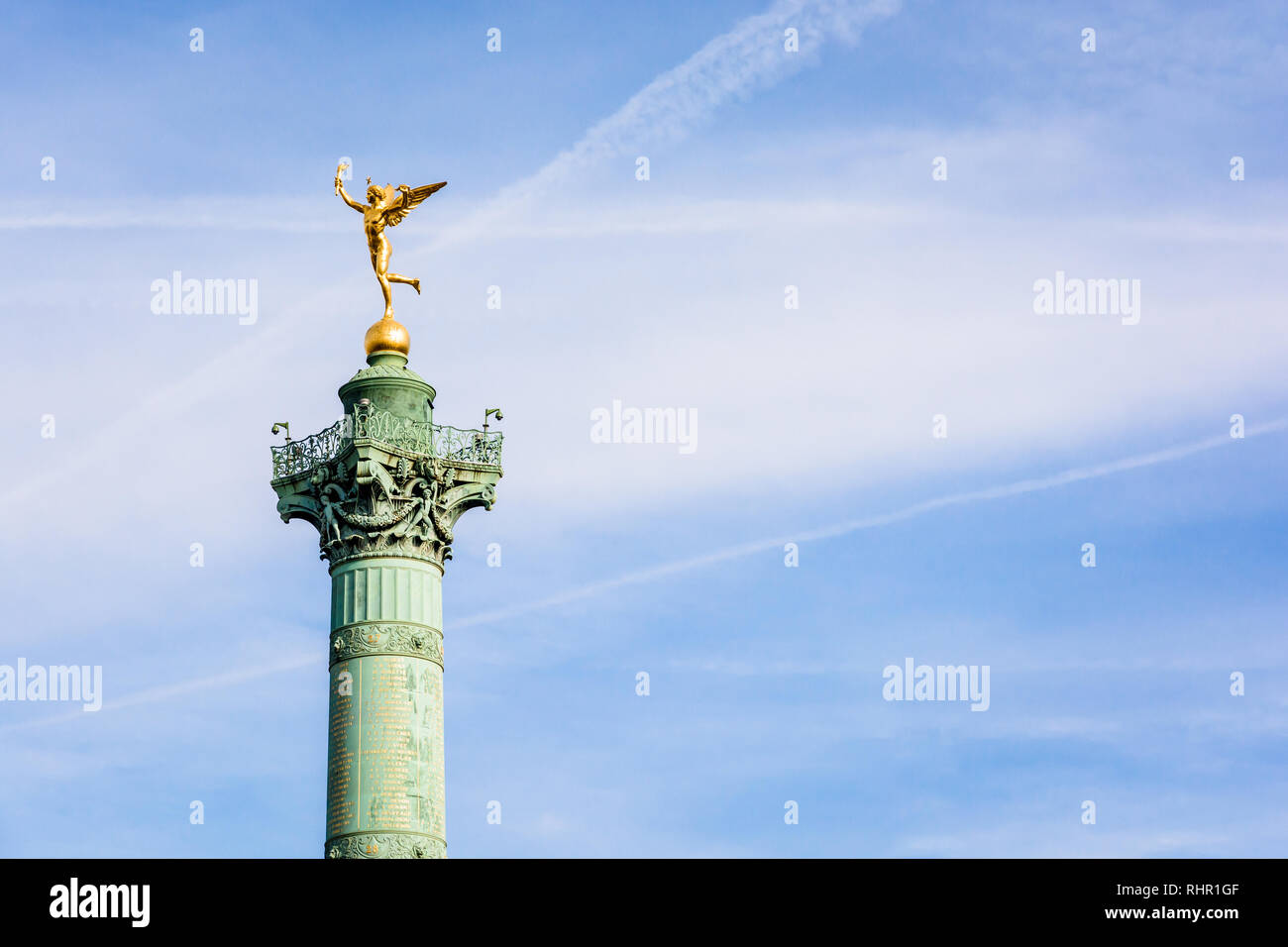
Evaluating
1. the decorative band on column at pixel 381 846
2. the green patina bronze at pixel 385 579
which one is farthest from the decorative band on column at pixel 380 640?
the decorative band on column at pixel 381 846

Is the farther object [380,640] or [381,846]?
[380,640]

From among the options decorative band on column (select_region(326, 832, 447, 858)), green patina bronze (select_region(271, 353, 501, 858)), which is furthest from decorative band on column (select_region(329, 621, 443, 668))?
decorative band on column (select_region(326, 832, 447, 858))

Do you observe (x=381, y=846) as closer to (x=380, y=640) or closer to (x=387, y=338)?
(x=380, y=640)

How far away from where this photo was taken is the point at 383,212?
5906cm

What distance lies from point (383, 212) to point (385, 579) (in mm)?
10058

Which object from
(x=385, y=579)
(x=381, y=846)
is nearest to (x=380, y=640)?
(x=385, y=579)

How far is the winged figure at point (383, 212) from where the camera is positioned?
58969 millimetres

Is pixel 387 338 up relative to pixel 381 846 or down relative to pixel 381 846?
up

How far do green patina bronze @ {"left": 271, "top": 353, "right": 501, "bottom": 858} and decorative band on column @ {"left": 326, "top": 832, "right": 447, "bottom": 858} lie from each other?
0.03 meters

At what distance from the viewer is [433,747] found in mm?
53938

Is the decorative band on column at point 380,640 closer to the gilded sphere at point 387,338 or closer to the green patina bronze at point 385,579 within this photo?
the green patina bronze at point 385,579
